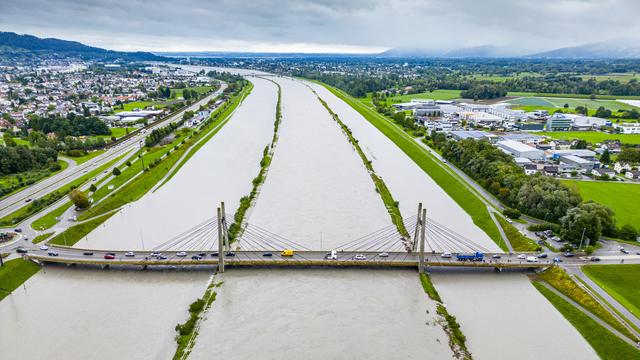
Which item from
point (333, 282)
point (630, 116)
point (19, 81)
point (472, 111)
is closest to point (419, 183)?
point (333, 282)

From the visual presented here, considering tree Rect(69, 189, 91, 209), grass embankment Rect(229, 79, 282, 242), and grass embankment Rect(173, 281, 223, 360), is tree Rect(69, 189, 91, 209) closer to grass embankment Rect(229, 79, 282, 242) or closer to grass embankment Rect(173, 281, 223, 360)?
grass embankment Rect(229, 79, 282, 242)

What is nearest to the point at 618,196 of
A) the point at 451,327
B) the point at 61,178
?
the point at 451,327

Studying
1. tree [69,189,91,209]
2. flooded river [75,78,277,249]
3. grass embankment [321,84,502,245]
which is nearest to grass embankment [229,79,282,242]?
flooded river [75,78,277,249]

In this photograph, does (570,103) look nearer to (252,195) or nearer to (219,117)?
(219,117)

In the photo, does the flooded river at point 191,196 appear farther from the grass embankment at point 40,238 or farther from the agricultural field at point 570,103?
the agricultural field at point 570,103

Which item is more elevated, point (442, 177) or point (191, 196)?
point (442, 177)
